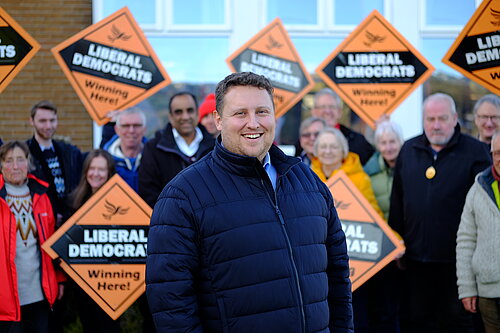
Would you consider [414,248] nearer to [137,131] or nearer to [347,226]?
[347,226]

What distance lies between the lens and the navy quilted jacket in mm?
2551

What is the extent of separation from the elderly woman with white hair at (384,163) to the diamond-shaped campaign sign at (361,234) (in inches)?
26.3

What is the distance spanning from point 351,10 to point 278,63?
2717mm

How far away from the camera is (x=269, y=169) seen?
285 centimetres

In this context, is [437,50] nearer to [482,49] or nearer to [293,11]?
[293,11]

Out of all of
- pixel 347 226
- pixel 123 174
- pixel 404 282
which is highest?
pixel 123 174

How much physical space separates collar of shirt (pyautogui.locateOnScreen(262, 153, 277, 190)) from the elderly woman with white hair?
3.08 metres

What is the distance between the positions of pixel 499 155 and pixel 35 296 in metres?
3.42

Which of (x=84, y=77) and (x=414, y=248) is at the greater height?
(x=84, y=77)

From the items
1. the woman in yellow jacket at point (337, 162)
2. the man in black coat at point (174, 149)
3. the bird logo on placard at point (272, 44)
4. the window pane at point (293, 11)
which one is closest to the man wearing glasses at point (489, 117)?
the woman in yellow jacket at point (337, 162)

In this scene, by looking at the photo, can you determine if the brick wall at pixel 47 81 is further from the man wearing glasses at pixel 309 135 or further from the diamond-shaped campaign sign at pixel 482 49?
the diamond-shaped campaign sign at pixel 482 49

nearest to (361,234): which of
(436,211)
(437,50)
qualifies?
(436,211)

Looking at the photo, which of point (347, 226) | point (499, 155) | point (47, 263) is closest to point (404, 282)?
point (347, 226)

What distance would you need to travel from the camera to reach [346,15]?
843 centimetres
